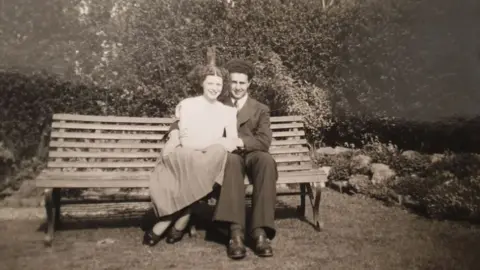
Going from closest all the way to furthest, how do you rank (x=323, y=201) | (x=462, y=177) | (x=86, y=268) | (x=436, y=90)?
1. (x=86, y=268)
2. (x=462, y=177)
3. (x=323, y=201)
4. (x=436, y=90)

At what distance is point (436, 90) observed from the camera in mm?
7215

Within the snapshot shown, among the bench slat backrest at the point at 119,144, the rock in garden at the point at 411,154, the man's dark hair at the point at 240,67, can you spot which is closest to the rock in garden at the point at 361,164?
the rock in garden at the point at 411,154

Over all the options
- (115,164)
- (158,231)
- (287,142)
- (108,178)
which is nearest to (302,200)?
(287,142)

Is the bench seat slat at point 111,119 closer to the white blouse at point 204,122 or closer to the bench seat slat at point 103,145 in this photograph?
the bench seat slat at point 103,145

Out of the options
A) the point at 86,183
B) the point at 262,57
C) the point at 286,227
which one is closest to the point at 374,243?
the point at 286,227

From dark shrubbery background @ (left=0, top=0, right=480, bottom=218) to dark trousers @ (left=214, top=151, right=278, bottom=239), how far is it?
126 inches

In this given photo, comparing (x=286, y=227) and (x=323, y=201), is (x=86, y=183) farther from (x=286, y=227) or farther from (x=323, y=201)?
(x=323, y=201)

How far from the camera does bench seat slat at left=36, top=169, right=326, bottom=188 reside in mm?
4402

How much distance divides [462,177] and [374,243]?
6.68ft

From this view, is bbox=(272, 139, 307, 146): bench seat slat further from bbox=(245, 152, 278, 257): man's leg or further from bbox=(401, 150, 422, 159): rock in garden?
bbox=(401, 150, 422, 159): rock in garden

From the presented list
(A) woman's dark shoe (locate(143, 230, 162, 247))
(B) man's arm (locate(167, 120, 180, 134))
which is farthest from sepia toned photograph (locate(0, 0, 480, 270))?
(B) man's arm (locate(167, 120, 180, 134))

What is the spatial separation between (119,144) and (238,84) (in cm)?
145

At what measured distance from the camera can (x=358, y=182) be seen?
22.0ft

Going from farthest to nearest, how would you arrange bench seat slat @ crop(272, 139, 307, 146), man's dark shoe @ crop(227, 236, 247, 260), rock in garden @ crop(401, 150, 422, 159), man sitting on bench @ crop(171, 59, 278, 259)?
rock in garden @ crop(401, 150, 422, 159) → bench seat slat @ crop(272, 139, 307, 146) → man sitting on bench @ crop(171, 59, 278, 259) → man's dark shoe @ crop(227, 236, 247, 260)
